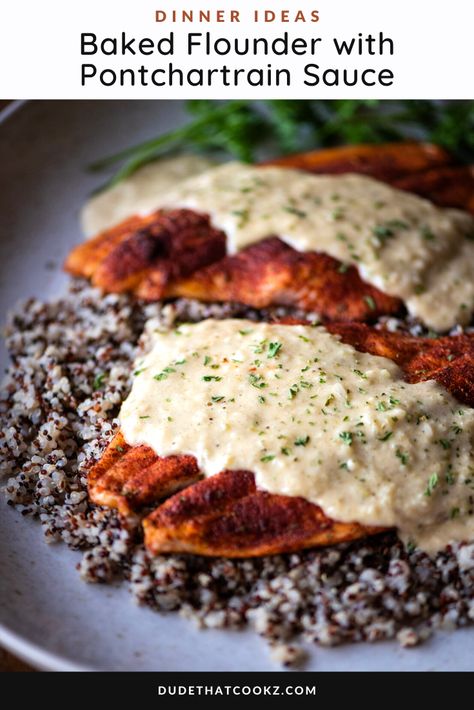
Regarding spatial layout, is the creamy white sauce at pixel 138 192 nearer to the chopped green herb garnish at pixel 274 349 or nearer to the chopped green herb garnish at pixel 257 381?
the chopped green herb garnish at pixel 274 349

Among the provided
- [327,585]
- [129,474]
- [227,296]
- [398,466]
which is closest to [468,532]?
[398,466]

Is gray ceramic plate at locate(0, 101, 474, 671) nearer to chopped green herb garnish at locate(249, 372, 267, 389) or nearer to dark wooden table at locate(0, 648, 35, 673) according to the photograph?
dark wooden table at locate(0, 648, 35, 673)

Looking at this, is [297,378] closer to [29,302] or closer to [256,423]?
A: [256,423]

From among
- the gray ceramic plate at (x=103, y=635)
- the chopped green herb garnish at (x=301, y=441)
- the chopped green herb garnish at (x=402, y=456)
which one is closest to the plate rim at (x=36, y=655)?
the gray ceramic plate at (x=103, y=635)

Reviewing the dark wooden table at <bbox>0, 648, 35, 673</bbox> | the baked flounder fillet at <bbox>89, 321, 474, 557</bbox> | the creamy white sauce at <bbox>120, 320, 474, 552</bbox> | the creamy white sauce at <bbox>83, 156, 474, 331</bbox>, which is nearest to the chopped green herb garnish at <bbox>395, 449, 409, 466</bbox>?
the creamy white sauce at <bbox>120, 320, 474, 552</bbox>

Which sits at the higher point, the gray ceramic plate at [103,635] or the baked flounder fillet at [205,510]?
the baked flounder fillet at [205,510]

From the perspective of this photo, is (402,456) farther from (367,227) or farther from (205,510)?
(367,227)
